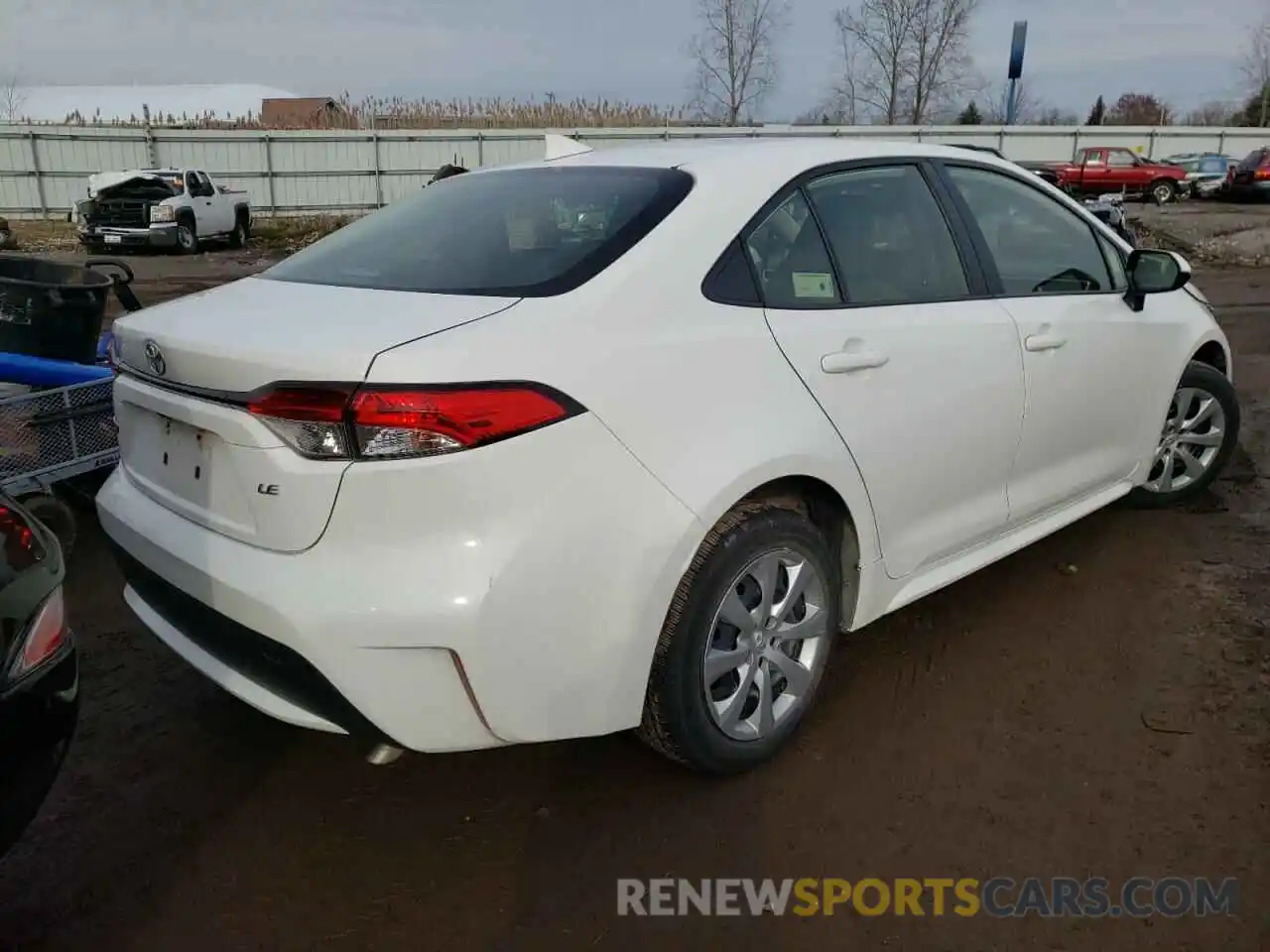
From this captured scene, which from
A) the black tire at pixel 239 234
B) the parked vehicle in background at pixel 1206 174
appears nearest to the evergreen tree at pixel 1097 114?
the parked vehicle in background at pixel 1206 174

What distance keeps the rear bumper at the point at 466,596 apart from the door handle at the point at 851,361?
2.13ft

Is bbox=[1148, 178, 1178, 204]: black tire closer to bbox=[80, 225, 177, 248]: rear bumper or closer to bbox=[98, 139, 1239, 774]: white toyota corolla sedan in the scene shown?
bbox=[80, 225, 177, 248]: rear bumper

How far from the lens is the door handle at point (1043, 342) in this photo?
10.8 ft

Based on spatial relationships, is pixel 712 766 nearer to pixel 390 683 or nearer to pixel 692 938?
pixel 692 938

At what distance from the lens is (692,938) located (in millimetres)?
2168

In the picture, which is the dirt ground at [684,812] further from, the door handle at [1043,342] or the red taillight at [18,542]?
the door handle at [1043,342]

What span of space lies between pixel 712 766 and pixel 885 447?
1.00m

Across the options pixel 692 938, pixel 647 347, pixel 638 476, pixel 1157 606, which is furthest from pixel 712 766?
pixel 1157 606

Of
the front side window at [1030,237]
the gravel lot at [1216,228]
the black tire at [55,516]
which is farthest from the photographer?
the gravel lot at [1216,228]

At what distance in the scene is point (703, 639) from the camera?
242 cm

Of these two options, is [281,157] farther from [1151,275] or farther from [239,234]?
[1151,275]

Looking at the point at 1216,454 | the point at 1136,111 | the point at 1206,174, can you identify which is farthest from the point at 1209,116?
the point at 1216,454

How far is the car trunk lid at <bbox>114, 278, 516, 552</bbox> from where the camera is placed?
2.06 meters

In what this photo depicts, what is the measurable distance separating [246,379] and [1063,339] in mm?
2681
